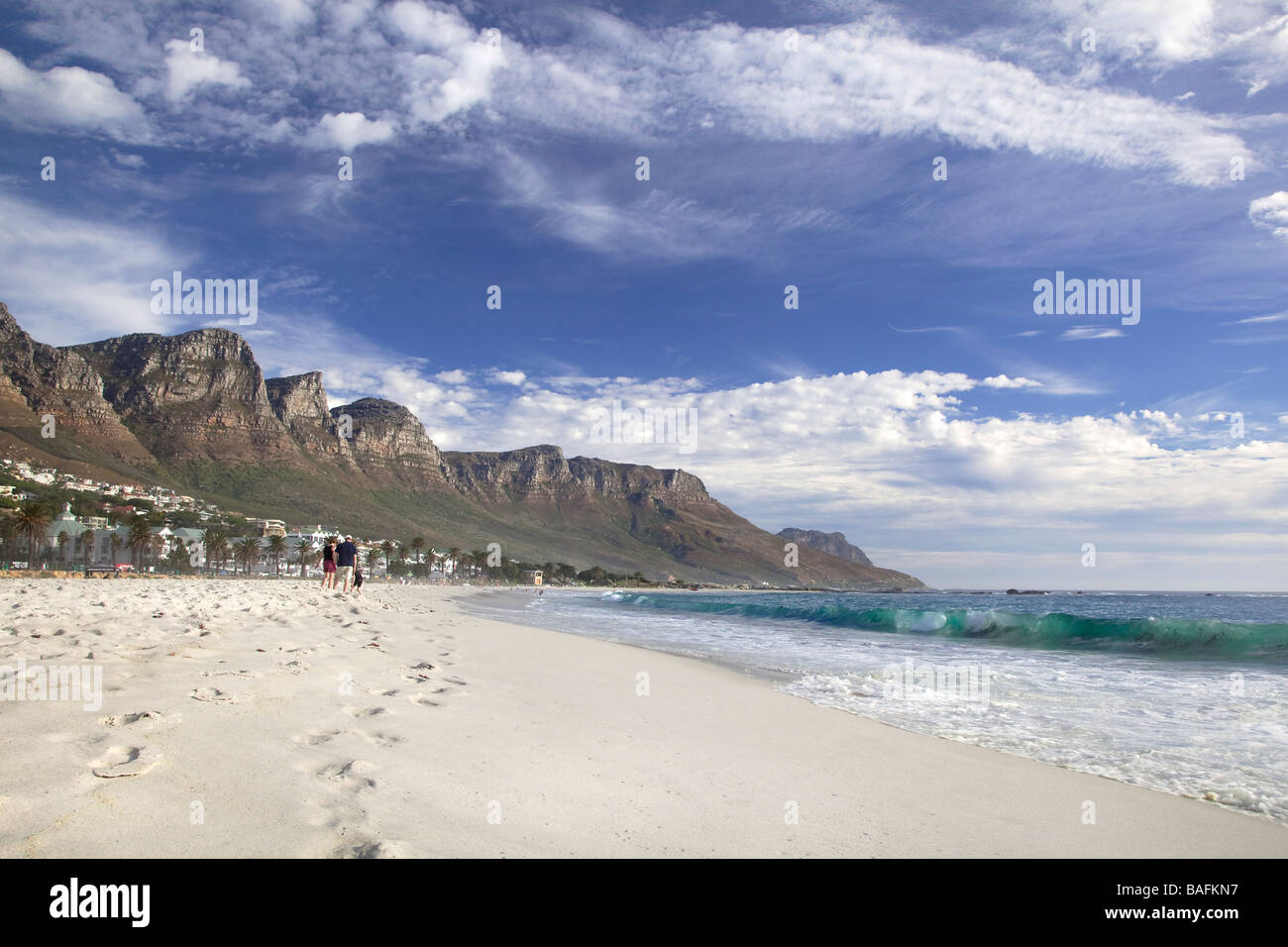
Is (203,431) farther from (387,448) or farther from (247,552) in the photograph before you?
(387,448)

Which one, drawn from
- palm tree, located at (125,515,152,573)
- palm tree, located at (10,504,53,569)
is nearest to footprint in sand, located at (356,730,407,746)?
palm tree, located at (10,504,53,569)

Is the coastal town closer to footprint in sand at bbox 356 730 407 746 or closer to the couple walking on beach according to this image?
the couple walking on beach

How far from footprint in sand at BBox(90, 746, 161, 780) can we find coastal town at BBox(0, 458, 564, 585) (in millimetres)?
73625

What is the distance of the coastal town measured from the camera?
248 ft

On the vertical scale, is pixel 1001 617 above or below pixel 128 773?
below

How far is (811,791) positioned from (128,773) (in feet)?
14.3

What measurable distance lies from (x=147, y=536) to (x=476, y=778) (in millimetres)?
93969

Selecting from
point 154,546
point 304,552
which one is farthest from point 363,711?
point 304,552

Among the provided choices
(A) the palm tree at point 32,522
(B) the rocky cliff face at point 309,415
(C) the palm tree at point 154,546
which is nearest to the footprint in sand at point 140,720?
(A) the palm tree at point 32,522

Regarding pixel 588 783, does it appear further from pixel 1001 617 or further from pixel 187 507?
pixel 187 507

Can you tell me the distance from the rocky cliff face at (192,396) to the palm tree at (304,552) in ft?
117

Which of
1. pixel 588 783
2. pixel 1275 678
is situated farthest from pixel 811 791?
pixel 1275 678

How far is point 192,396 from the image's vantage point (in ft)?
442
